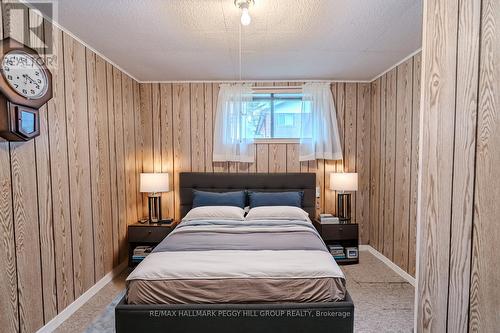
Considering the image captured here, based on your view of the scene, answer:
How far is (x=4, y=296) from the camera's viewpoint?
1779 mm

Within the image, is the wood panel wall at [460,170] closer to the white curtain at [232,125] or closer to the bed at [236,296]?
the bed at [236,296]

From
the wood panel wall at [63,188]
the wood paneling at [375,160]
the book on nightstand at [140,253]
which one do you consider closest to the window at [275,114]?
the wood paneling at [375,160]

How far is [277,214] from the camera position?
126 inches

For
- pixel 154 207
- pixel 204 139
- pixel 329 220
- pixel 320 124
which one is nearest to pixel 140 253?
pixel 154 207

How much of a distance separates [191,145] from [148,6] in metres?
2.17

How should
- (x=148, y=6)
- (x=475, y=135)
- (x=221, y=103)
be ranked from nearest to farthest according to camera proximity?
1. (x=475, y=135)
2. (x=148, y=6)
3. (x=221, y=103)

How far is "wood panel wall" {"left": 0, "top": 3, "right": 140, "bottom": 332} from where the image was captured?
186 centimetres

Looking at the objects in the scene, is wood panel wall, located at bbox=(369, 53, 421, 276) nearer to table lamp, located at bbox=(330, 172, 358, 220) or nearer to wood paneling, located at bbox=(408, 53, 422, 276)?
wood paneling, located at bbox=(408, 53, 422, 276)

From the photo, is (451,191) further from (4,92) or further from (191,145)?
(191,145)

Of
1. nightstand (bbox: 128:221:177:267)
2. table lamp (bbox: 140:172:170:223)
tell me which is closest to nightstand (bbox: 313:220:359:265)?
nightstand (bbox: 128:221:177:267)

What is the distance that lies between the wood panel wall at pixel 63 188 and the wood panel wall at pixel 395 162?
3.33 m

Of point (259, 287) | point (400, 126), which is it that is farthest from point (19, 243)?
point (400, 126)
